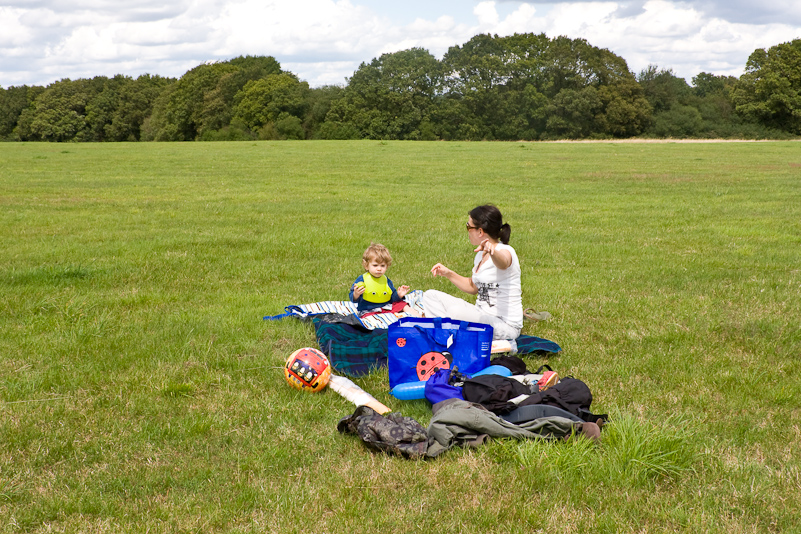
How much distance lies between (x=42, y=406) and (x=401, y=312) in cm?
379

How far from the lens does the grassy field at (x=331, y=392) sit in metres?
3.60

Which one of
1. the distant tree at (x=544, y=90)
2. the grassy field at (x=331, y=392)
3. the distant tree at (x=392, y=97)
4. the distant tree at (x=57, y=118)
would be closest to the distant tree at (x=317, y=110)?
the distant tree at (x=392, y=97)

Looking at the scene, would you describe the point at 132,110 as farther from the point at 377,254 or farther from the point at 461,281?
the point at 461,281

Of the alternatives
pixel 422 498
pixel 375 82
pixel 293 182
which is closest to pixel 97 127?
pixel 375 82

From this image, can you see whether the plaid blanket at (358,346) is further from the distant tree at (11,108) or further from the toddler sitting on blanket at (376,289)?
the distant tree at (11,108)

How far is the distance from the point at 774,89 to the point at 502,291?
80.8 m

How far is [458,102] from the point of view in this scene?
264 ft

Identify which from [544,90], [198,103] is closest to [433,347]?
[544,90]

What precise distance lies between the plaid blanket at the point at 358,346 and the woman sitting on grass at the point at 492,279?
0.27 metres

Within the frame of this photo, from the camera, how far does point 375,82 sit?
82.4m

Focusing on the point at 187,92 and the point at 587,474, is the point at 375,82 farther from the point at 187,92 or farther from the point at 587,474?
the point at 587,474

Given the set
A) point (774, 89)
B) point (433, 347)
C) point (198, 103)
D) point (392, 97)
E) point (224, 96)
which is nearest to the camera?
point (433, 347)

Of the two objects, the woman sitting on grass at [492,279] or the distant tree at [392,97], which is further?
the distant tree at [392,97]

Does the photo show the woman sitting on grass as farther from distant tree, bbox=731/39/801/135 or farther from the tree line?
distant tree, bbox=731/39/801/135
